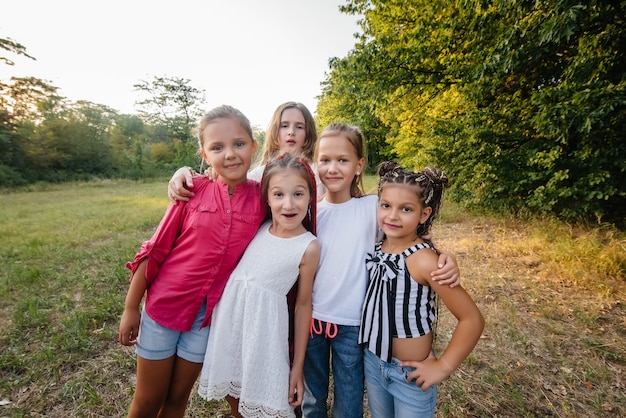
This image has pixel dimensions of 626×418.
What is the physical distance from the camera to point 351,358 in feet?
5.01

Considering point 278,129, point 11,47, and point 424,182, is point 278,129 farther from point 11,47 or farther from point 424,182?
point 11,47

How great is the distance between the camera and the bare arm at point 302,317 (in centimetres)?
148

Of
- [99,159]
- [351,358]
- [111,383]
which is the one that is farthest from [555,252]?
[99,159]

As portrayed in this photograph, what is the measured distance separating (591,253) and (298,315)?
4973mm

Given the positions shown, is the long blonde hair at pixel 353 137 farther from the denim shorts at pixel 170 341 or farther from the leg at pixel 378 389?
the denim shorts at pixel 170 341

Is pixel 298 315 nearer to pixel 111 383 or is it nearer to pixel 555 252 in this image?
pixel 111 383

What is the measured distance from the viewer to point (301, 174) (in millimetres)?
1510

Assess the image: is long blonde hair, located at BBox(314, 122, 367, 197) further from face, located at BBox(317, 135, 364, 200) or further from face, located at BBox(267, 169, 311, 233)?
face, located at BBox(267, 169, 311, 233)

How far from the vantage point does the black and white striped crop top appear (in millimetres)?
1353

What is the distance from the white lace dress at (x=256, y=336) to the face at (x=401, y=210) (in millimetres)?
435

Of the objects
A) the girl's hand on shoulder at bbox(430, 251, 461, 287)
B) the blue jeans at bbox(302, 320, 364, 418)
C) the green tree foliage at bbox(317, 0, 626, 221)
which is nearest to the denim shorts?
the blue jeans at bbox(302, 320, 364, 418)

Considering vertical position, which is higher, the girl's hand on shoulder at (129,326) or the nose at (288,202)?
the nose at (288,202)

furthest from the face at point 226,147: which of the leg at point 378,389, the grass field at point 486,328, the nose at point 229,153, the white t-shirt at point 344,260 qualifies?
the grass field at point 486,328

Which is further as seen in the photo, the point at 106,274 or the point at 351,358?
the point at 106,274
